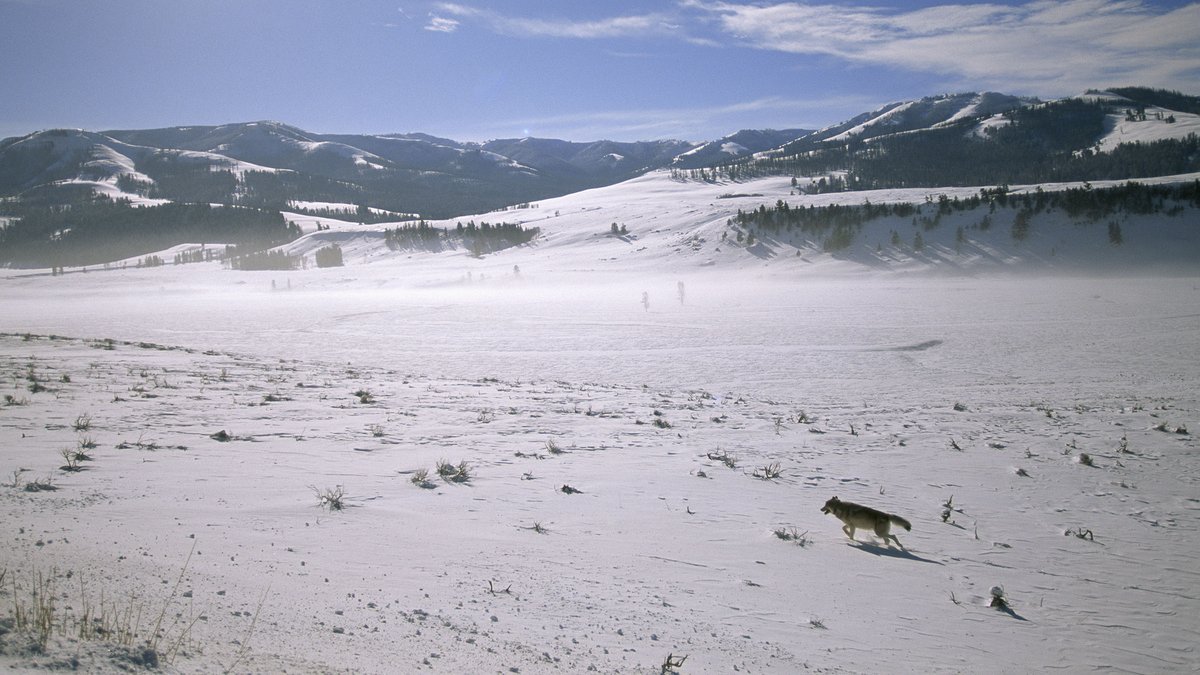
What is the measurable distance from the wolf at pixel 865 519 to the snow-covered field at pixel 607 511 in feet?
0.51

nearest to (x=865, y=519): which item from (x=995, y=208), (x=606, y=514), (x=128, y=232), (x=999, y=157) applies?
(x=606, y=514)

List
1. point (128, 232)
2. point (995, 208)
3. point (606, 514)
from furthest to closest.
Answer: point (128, 232), point (995, 208), point (606, 514)

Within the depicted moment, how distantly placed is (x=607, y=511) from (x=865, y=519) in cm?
262

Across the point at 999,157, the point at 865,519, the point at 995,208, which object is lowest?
the point at 865,519

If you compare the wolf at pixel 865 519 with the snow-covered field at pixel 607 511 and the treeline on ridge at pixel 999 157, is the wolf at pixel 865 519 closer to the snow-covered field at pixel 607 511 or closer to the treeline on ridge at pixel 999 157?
the snow-covered field at pixel 607 511

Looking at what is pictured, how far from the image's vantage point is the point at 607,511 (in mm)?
6441

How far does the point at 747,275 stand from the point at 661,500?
45.9 m

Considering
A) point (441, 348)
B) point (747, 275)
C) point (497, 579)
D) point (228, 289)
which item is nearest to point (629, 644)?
point (497, 579)

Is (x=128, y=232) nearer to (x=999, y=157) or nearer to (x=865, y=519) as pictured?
(x=865, y=519)

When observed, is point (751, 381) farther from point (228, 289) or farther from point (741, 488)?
point (228, 289)

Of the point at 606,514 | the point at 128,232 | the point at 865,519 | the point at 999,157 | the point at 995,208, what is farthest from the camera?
the point at 999,157

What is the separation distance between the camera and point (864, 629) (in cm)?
436

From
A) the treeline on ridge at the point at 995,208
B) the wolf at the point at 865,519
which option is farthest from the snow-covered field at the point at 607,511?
the treeline on ridge at the point at 995,208

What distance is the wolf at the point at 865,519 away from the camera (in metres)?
5.83
